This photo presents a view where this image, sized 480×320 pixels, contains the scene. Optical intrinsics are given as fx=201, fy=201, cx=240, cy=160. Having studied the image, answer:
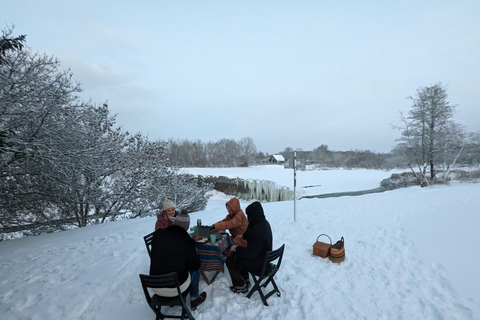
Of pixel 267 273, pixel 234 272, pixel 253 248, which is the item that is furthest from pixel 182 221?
pixel 267 273

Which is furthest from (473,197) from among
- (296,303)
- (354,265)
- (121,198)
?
→ (121,198)

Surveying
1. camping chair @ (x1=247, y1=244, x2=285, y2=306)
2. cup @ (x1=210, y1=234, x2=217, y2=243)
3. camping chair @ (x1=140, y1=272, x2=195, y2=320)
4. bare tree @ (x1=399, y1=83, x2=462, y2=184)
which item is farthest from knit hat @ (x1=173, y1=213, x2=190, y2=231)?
bare tree @ (x1=399, y1=83, x2=462, y2=184)

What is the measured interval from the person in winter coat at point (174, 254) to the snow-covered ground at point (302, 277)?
648 millimetres

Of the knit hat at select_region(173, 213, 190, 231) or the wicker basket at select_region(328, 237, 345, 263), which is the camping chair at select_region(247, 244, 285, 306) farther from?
the wicker basket at select_region(328, 237, 345, 263)

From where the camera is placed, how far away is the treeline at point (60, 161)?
4.11m

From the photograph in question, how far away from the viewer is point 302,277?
3537mm

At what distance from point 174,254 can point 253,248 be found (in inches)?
42.5

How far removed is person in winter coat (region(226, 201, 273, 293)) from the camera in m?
2.86

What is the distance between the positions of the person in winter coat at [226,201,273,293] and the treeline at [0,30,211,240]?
4068 mm

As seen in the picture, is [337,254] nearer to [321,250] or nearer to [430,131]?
[321,250]

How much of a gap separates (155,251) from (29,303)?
2.40 meters

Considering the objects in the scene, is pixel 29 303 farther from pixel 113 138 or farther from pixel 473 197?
pixel 473 197

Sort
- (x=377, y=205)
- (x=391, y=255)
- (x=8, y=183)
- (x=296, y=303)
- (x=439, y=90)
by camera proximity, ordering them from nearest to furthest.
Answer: (x=296, y=303) → (x=391, y=255) → (x=8, y=183) → (x=377, y=205) → (x=439, y=90)

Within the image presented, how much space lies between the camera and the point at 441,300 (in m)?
2.93
